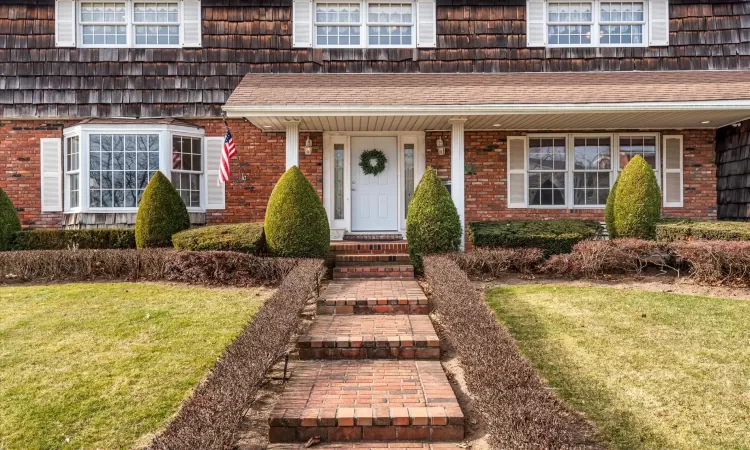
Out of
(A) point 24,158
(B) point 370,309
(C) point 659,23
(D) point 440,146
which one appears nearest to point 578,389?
(B) point 370,309

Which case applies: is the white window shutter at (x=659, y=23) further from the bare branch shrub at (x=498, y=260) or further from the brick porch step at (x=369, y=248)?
the brick porch step at (x=369, y=248)

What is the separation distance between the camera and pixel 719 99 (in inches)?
364

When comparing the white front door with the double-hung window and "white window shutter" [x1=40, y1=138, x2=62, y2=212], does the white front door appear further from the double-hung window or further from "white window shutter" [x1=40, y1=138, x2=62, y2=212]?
"white window shutter" [x1=40, y1=138, x2=62, y2=212]

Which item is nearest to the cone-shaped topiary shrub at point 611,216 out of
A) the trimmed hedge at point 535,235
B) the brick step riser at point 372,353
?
the trimmed hedge at point 535,235

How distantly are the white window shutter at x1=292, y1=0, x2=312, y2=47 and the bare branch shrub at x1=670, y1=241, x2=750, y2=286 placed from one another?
25.5ft

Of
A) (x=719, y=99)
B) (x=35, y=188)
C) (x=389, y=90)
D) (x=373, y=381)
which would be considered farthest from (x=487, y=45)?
(x=35, y=188)

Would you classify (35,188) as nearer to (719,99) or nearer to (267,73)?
(267,73)

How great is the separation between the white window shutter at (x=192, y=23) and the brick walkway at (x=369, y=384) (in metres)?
6.81

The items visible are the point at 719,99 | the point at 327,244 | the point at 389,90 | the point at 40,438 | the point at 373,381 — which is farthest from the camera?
the point at 389,90

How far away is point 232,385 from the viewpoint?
3.33 metres

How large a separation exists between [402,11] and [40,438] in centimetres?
1004

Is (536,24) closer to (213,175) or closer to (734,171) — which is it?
(734,171)

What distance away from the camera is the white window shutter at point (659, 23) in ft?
36.6

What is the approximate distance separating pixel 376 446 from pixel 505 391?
38.5 inches
